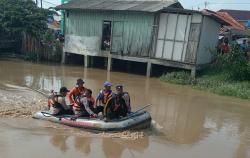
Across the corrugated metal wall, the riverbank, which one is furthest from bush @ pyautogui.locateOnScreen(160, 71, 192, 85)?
the corrugated metal wall

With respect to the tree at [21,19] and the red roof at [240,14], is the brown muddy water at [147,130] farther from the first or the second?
the red roof at [240,14]

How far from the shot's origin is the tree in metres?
23.2

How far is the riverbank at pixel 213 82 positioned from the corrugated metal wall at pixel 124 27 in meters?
2.06

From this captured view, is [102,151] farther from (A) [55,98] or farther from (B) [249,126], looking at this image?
(B) [249,126]

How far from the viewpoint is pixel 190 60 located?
60.4 ft

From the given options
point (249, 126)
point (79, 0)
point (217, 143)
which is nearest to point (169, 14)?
point (79, 0)

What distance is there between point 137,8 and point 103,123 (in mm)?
10913

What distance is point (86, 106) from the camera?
1002 centimetres

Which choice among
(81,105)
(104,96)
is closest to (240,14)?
(104,96)

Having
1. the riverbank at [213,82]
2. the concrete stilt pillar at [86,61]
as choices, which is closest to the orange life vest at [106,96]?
the riverbank at [213,82]

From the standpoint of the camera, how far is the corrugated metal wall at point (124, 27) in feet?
64.5

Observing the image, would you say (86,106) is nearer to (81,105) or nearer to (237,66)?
(81,105)

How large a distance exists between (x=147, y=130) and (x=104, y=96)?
4.67 feet

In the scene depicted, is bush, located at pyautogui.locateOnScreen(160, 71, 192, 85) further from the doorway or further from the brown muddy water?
the doorway
